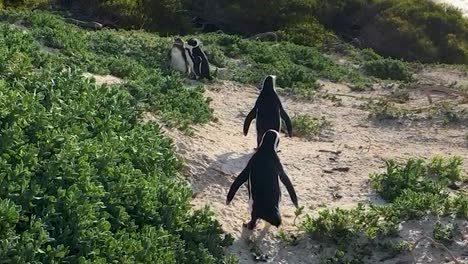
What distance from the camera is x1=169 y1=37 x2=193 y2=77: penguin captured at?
1130 cm

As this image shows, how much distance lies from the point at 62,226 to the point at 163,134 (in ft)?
9.21

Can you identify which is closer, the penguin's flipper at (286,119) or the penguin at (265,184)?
the penguin at (265,184)

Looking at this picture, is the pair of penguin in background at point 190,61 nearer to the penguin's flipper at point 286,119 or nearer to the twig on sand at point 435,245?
the penguin's flipper at point 286,119

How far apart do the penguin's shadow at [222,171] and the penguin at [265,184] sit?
664mm

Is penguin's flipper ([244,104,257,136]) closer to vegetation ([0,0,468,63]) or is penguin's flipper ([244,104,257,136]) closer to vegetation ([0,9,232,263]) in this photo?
vegetation ([0,9,232,263])

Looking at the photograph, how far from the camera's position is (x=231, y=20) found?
18.6 meters

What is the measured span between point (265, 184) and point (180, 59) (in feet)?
18.0

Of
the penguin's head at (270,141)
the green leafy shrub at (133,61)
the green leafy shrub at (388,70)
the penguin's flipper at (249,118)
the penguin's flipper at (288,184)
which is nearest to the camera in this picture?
the penguin's flipper at (288,184)

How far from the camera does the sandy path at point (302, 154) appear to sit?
6.53 metres

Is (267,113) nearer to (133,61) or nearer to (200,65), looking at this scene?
(133,61)

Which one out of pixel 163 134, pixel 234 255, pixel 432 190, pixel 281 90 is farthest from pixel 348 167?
pixel 281 90

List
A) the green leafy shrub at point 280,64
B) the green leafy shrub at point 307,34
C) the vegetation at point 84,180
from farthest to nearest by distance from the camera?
the green leafy shrub at point 307,34 → the green leafy shrub at point 280,64 → the vegetation at point 84,180

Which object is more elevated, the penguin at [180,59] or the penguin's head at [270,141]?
the penguin's head at [270,141]

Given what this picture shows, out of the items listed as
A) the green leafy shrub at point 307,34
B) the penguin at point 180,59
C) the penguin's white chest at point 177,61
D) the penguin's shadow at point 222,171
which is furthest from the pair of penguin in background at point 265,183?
the green leafy shrub at point 307,34
